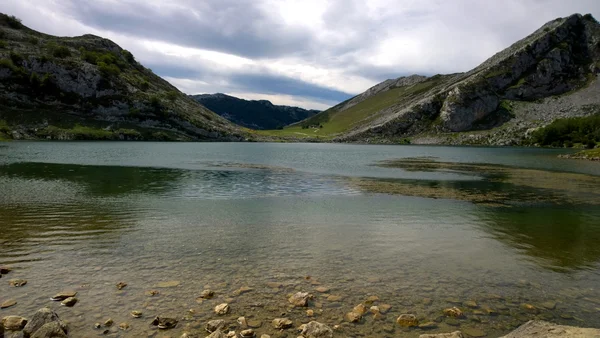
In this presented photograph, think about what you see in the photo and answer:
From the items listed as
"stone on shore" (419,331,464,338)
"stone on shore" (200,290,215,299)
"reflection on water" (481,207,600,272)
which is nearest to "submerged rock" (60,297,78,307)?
"stone on shore" (200,290,215,299)

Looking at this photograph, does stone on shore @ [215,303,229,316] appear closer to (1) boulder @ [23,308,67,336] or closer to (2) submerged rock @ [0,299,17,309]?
(1) boulder @ [23,308,67,336]

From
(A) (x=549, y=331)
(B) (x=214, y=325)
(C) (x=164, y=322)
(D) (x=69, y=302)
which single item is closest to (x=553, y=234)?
(A) (x=549, y=331)

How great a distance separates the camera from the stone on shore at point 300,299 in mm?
13383

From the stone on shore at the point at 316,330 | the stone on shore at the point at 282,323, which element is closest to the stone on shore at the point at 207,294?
the stone on shore at the point at 282,323

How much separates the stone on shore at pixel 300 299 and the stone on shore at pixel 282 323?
1.50m

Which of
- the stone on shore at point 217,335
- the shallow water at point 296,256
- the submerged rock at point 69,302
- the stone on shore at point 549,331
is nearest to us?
the stone on shore at point 549,331

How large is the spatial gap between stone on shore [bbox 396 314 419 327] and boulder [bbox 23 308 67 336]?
1082 cm

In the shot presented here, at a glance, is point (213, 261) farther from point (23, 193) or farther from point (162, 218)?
point (23, 193)

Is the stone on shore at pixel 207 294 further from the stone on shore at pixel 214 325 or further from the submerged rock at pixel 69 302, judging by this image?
the submerged rock at pixel 69 302

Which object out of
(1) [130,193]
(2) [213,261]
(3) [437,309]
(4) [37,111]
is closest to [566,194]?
(3) [437,309]

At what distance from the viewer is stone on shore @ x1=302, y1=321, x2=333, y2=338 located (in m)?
11.0

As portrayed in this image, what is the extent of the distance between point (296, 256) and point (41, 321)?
38.2 feet

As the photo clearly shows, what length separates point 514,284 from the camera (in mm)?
16297

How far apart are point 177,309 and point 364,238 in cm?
1406
